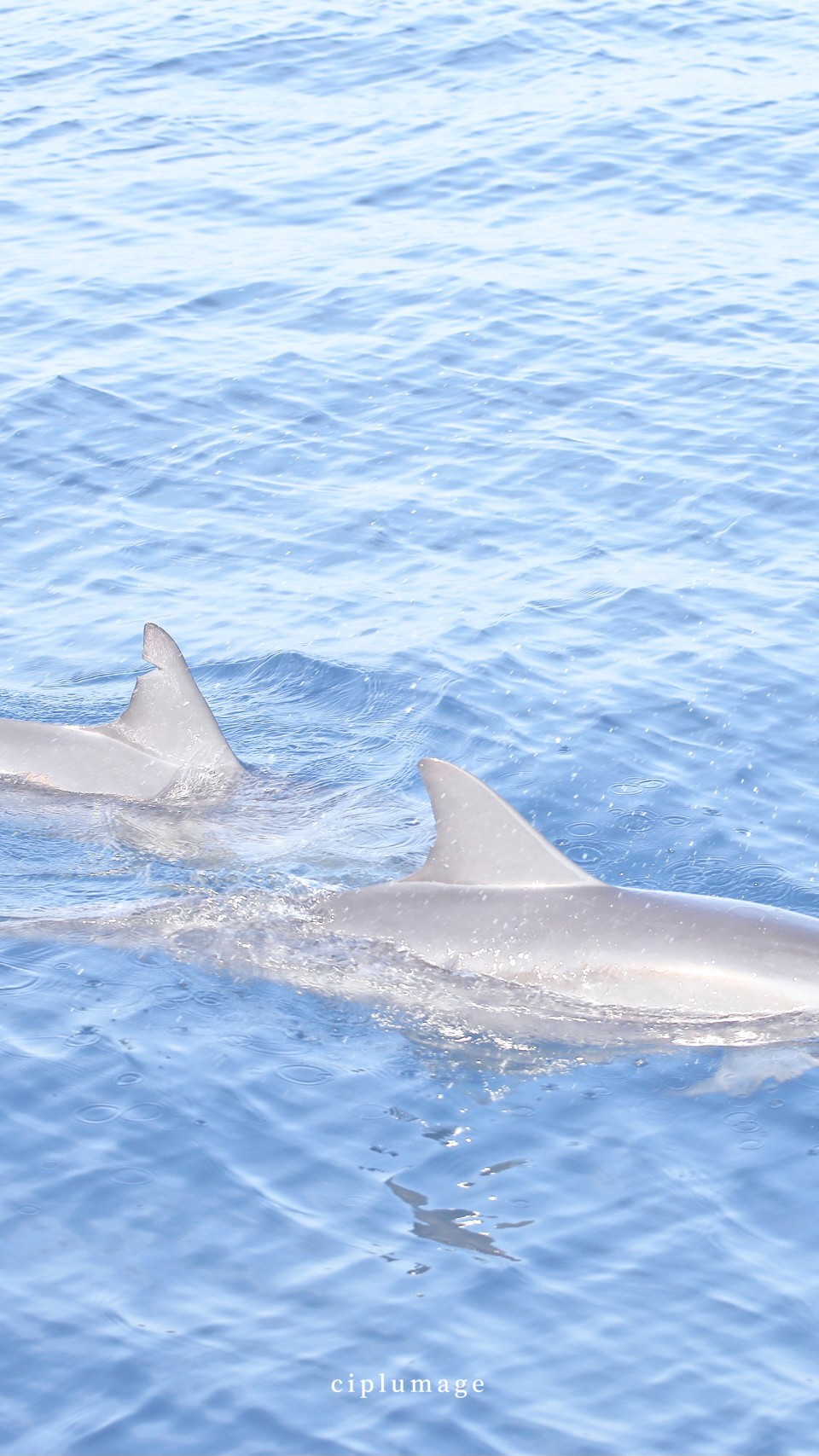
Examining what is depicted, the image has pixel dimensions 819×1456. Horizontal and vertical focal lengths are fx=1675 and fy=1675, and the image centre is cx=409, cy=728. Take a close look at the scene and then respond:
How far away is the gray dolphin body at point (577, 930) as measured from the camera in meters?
9.61

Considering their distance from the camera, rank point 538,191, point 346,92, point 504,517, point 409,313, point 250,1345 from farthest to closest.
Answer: point 346,92, point 538,191, point 409,313, point 504,517, point 250,1345

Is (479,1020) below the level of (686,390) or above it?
below

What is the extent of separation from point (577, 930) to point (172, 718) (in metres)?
4.10

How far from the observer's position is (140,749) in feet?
42.0

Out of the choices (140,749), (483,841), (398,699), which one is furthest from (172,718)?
(483,841)

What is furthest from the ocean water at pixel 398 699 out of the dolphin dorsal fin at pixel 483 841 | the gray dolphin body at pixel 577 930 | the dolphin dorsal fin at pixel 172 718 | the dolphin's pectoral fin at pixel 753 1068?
the dolphin dorsal fin at pixel 483 841

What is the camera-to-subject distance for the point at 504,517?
1659 cm

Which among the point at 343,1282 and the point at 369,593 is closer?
the point at 343,1282

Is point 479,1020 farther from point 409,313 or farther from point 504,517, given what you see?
point 409,313

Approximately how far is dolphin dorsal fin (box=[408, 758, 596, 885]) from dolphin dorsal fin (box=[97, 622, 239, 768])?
309cm

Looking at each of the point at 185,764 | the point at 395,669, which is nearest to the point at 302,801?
the point at 185,764

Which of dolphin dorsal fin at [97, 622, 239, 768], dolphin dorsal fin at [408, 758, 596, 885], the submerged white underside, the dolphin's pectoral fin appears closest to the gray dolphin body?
dolphin dorsal fin at [408, 758, 596, 885]

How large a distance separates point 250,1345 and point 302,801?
18.6ft

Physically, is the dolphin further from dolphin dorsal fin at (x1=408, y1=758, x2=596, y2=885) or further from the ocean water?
dolphin dorsal fin at (x1=408, y1=758, x2=596, y2=885)
